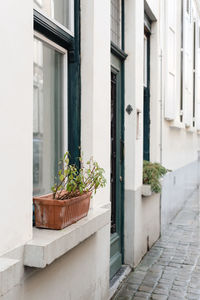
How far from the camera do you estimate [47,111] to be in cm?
328

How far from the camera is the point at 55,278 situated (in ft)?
9.38

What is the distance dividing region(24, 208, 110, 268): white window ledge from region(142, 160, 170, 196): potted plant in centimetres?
239

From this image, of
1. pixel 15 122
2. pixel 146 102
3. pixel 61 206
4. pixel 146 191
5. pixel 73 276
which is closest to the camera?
pixel 15 122

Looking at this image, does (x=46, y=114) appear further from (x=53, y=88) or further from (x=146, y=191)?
(x=146, y=191)

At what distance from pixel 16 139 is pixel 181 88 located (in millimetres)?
7394

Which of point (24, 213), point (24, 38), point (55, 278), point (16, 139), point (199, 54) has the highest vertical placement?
point (199, 54)

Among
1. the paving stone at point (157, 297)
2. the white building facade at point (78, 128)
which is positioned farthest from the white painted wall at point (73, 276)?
the paving stone at point (157, 297)

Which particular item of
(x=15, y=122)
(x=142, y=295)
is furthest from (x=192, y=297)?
(x=15, y=122)

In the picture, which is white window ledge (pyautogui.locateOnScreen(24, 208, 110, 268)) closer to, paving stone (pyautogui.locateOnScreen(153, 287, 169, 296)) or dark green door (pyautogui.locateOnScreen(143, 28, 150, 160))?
paving stone (pyautogui.locateOnScreen(153, 287, 169, 296))

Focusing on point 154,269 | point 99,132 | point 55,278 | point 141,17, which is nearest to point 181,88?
point 141,17

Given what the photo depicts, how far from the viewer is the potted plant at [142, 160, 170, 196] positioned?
5.56 metres

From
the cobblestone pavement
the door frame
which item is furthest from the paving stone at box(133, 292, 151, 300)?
the door frame

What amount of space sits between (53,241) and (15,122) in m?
0.76

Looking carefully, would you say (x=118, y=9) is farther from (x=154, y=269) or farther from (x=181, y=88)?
(x=181, y=88)
